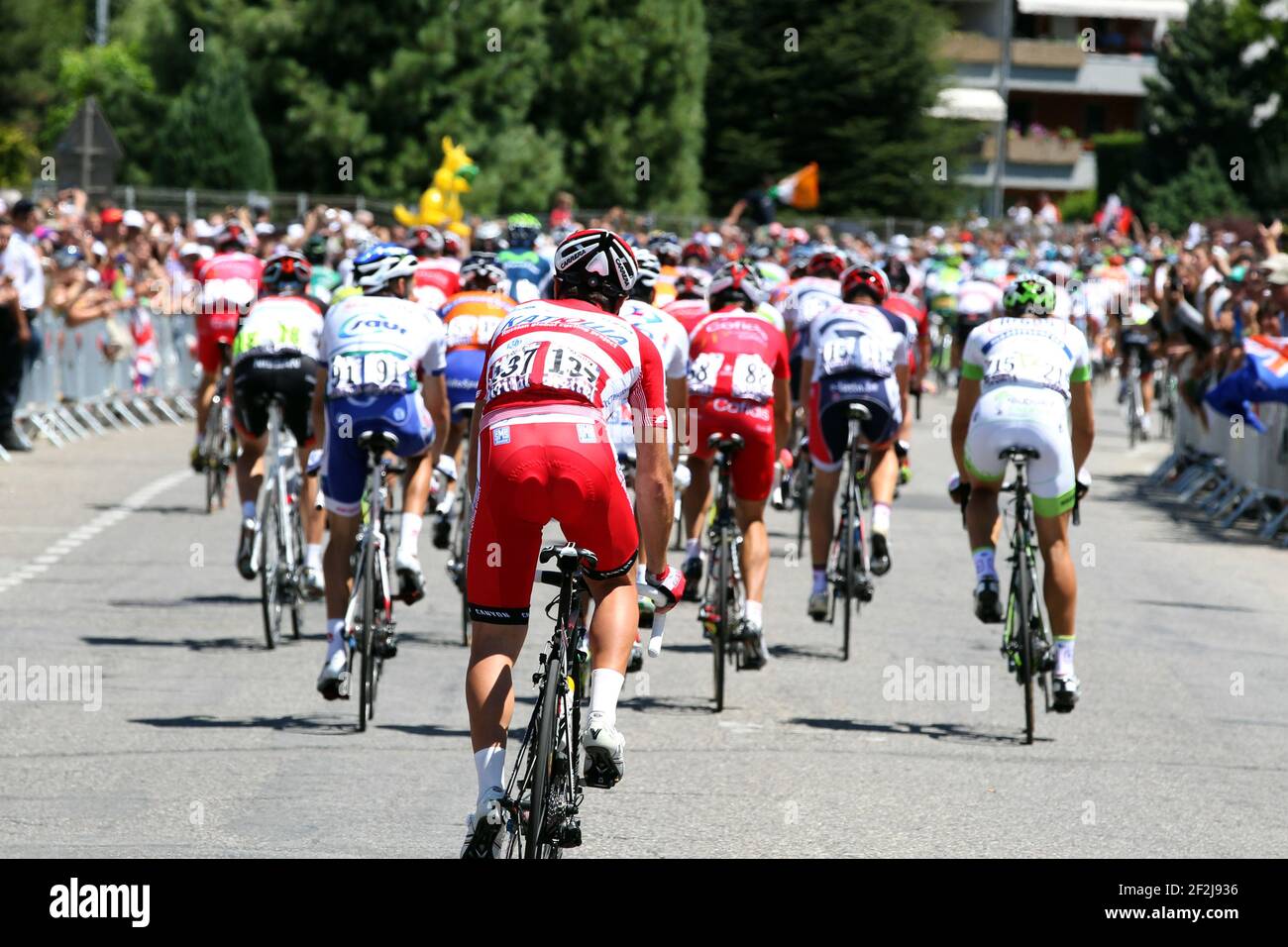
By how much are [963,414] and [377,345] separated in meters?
2.61

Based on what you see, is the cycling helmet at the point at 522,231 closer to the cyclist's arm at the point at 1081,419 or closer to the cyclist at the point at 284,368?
the cyclist at the point at 284,368

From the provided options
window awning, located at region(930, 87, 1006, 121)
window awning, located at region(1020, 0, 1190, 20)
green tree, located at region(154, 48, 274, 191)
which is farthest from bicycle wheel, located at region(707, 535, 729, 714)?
window awning, located at region(1020, 0, 1190, 20)

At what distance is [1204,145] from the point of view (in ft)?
235

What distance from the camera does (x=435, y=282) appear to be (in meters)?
16.6

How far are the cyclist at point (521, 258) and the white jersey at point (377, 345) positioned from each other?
520cm

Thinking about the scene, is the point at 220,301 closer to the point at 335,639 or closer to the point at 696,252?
the point at 696,252

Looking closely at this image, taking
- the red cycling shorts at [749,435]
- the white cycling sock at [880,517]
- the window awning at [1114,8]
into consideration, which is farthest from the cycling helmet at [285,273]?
the window awning at [1114,8]

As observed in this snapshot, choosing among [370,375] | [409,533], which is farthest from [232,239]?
[370,375]

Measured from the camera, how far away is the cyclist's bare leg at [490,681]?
693cm

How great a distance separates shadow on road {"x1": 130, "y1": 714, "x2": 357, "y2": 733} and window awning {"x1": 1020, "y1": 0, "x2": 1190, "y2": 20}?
270ft

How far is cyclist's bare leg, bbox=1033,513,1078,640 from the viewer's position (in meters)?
10.5
